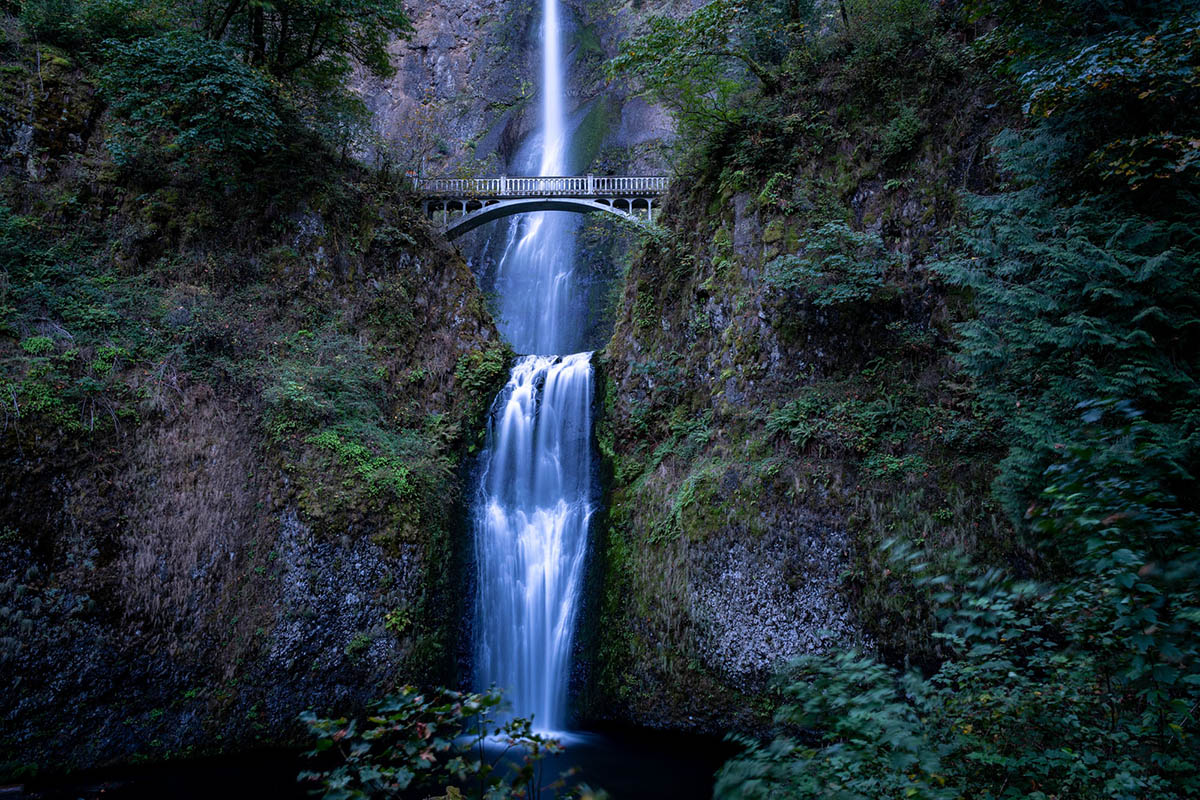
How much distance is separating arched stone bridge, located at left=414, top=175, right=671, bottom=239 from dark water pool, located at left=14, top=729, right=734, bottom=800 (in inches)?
530

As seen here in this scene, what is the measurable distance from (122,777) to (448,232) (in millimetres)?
13911

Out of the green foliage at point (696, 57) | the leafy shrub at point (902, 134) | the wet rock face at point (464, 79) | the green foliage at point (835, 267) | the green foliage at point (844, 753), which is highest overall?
the wet rock face at point (464, 79)

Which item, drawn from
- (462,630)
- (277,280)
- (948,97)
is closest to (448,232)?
(277,280)

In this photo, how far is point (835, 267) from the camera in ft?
28.9

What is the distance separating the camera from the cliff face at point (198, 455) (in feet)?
→ 23.8

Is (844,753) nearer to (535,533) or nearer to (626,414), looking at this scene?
(535,533)

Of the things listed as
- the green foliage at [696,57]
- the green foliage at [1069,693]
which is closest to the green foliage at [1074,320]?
the green foliage at [1069,693]

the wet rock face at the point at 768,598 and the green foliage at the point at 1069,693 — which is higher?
the green foliage at the point at 1069,693

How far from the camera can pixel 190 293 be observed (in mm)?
10289

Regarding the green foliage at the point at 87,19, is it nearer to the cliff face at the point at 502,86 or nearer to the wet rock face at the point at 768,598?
the cliff face at the point at 502,86

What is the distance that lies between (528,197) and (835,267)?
11.5 m

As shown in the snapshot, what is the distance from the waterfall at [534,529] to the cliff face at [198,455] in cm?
64

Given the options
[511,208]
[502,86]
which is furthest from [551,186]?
[502,86]

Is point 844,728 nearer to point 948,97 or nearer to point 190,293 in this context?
point 948,97
